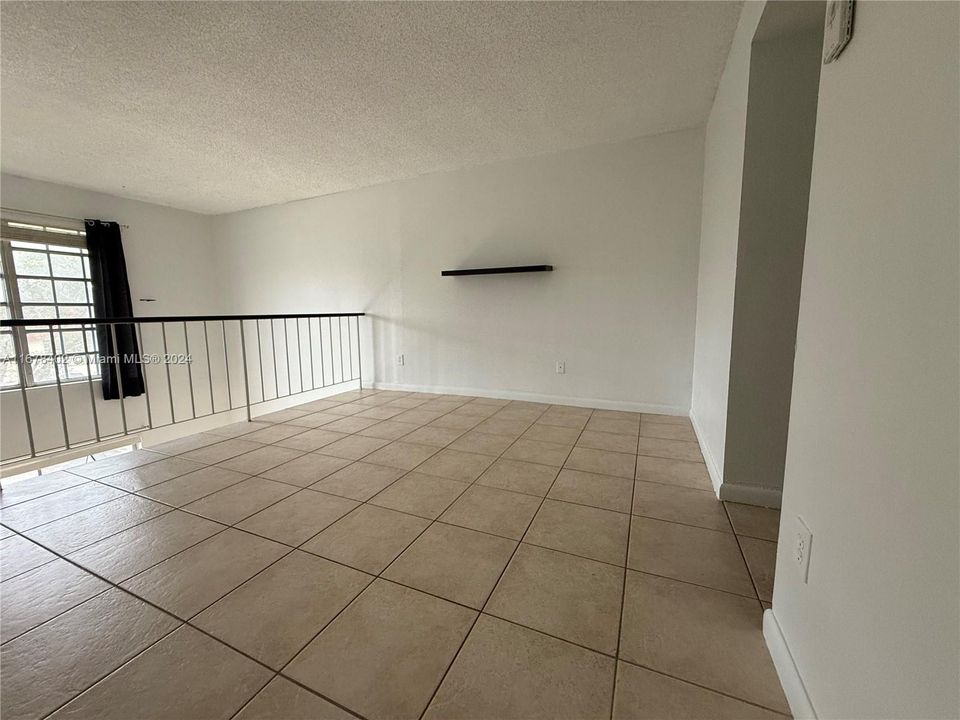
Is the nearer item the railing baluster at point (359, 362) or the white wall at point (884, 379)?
the white wall at point (884, 379)

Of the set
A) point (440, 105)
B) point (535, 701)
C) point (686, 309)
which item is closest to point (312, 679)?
point (535, 701)

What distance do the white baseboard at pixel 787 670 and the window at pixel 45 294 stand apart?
17.8 ft

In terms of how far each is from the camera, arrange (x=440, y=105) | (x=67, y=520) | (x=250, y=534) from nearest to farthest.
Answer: (x=250, y=534)
(x=67, y=520)
(x=440, y=105)

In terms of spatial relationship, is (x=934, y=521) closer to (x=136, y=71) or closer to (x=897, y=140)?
(x=897, y=140)

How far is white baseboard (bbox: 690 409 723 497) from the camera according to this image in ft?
6.30

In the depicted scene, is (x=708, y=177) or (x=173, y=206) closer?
(x=708, y=177)

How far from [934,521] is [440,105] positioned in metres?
3.12

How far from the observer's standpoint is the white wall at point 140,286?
3.96 meters

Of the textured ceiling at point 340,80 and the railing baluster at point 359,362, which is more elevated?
the textured ceiling at point 340,80

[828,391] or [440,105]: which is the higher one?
[440,105]

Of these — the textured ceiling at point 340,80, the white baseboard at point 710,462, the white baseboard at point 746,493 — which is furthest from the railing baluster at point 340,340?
the white baseboard at point 746,493

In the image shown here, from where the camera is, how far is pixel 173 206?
17.2 feet

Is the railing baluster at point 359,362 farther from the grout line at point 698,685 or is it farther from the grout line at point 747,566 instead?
the grout line at point 698,685

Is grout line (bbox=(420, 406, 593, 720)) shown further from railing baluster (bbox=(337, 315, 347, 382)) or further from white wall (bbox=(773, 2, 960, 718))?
railing baluster (bbox=(337, 315, 347, 382))
